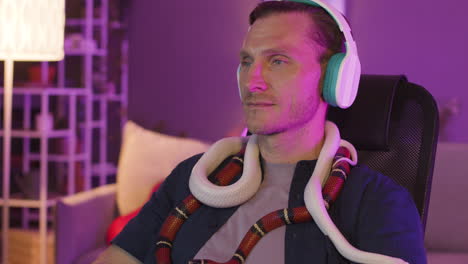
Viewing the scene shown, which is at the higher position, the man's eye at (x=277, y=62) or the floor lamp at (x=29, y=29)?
the man's eye at (x=277, y=62)

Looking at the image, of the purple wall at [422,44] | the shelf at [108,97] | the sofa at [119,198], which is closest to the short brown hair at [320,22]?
the sofa at [119,198]

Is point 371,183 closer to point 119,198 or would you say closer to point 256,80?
point 256,80

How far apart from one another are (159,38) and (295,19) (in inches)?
114

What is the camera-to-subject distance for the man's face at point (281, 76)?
1.50m

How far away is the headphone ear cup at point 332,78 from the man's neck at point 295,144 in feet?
0.25

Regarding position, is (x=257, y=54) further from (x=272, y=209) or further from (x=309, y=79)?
(x=272, y=209)

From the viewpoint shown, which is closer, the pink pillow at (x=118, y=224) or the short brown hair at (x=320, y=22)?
the short brown hair at (x=320, y=22)

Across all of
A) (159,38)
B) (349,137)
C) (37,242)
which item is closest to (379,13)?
(159,38)

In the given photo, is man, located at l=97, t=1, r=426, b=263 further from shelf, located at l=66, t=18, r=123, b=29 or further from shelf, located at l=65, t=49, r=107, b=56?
shelf, located at l=66, t=18, r=123, b=29

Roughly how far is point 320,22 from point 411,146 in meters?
0.39

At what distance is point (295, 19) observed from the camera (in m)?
1.55

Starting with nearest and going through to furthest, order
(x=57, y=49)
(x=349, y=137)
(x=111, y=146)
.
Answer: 1. (x=349, y=137)
2. (x=57, y=49)
3. (x=111, y=146)

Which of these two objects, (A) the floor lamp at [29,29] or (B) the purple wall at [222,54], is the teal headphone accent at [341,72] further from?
(B) the purple wall at [222,54]

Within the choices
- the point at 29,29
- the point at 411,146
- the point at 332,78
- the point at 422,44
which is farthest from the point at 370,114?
the point at 422,44
